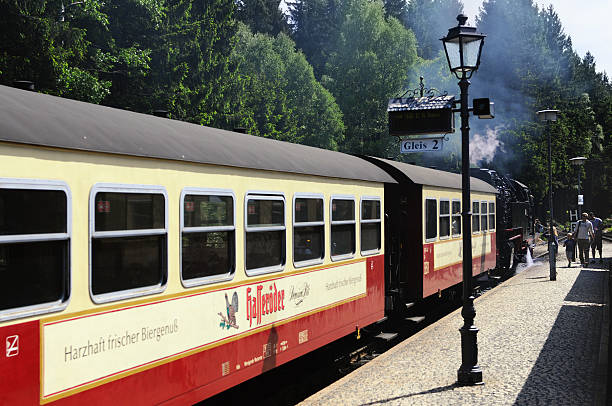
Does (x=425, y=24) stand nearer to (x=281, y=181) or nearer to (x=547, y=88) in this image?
(x=547, y=88)

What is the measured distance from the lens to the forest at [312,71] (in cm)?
2581

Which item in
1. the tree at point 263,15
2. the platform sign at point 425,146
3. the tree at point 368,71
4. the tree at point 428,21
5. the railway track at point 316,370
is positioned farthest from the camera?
the tree at point 428,21

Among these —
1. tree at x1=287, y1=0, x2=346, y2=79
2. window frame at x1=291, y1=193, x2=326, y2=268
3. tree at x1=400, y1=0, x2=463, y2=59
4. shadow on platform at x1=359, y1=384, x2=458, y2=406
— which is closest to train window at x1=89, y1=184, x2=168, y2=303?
window frame at x1=291, y1=193, x2=326, y2=268

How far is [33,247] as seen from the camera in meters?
4.40

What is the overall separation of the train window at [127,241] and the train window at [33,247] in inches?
11.0

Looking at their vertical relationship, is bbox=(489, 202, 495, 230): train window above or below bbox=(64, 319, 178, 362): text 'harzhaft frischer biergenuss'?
above

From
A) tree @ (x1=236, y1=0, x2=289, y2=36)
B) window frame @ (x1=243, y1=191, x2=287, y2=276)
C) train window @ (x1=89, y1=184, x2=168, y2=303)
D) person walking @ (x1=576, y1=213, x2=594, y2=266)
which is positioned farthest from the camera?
tree @ (x1=236, y1=0, x2=289, y2=36)

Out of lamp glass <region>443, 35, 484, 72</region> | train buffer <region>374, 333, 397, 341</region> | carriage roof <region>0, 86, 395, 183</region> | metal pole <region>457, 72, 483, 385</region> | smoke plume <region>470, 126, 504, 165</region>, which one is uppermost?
smoke plume <region>470, 126, 504, 165</region>

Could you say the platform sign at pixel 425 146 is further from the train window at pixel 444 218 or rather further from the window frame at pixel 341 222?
the window frame at pixel 341 222

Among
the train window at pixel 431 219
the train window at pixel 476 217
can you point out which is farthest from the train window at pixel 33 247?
the train window at pixel 476 217

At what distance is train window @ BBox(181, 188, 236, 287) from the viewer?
236 inches

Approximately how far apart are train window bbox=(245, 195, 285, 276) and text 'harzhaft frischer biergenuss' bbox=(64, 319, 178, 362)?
1.44 m

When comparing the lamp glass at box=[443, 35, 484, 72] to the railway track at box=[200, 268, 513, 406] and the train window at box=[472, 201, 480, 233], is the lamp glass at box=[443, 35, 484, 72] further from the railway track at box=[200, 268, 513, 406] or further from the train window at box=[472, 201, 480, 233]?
the train window at box=[472, 201, 480, 233]

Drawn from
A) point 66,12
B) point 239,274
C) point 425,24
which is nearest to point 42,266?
point 239,274
